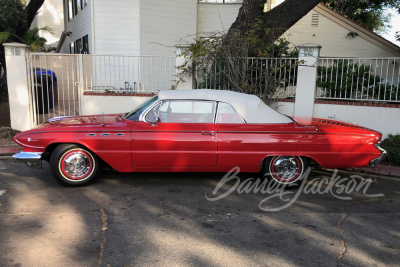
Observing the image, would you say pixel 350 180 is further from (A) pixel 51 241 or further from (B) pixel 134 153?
(A) pixel 51 241

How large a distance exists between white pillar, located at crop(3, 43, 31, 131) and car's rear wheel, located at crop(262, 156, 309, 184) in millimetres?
Answer: 6588

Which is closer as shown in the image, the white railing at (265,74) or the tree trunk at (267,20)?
the white railing at (265,74)

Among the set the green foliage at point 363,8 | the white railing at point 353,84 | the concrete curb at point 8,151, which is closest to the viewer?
the concrete curb at point 8,151

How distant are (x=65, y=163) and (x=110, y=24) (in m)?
9.03

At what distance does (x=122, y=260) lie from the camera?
329cm

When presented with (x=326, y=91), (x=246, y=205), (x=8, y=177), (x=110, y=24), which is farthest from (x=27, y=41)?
(x=246, y=205)

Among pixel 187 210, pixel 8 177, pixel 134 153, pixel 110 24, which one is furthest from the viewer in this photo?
pixel 110 24

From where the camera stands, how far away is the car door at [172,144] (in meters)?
5.21

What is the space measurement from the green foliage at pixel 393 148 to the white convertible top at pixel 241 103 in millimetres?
2686

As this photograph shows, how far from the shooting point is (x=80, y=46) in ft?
50.1

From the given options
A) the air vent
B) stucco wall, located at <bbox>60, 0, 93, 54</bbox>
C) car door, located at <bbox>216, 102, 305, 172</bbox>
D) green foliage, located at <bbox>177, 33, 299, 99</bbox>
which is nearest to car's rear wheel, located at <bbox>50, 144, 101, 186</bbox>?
car door, located at <bbox>216, 102, 305, 172</bbox>

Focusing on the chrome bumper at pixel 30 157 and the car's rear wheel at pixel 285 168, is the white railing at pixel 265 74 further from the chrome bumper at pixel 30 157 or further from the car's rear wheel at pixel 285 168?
the chrome bumper at pixel 30 157

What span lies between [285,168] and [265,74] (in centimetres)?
395

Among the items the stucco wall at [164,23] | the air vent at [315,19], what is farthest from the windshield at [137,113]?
the air vent at [315,19]
